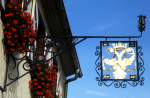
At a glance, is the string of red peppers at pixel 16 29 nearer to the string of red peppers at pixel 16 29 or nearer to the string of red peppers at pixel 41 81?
the string of red peppers at pixel 16 29

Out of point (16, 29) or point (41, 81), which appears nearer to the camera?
point (16, 29)

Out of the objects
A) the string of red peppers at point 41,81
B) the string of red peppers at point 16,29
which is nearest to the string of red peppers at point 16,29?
the string of red peppers at point 16,29

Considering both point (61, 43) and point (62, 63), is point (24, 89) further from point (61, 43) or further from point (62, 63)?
point (62, 63)

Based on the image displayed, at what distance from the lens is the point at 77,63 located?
16.5 meters

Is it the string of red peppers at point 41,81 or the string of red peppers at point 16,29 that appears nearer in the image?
the string of red peppers at point 16,29

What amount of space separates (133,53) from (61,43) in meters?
1.36

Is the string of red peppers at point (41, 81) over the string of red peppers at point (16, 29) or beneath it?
beneath

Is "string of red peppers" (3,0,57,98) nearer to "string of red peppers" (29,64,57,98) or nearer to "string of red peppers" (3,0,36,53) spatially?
"string of red peppers" (3,0,36,53)

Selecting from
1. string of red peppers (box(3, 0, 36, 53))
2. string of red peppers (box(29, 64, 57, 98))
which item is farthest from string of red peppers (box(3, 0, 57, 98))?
string of red peppers (box(29, 64, 57, 98))

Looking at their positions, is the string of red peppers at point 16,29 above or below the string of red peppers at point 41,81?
above

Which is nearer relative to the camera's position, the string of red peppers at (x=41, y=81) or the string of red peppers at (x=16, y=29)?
the string of red peppers at (x=16, y=29)

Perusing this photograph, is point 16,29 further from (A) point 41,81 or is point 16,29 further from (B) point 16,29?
(A) point 41,81

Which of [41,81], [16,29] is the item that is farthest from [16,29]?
[41,81]

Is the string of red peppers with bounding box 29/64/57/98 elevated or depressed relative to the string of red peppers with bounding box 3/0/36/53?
depressed
